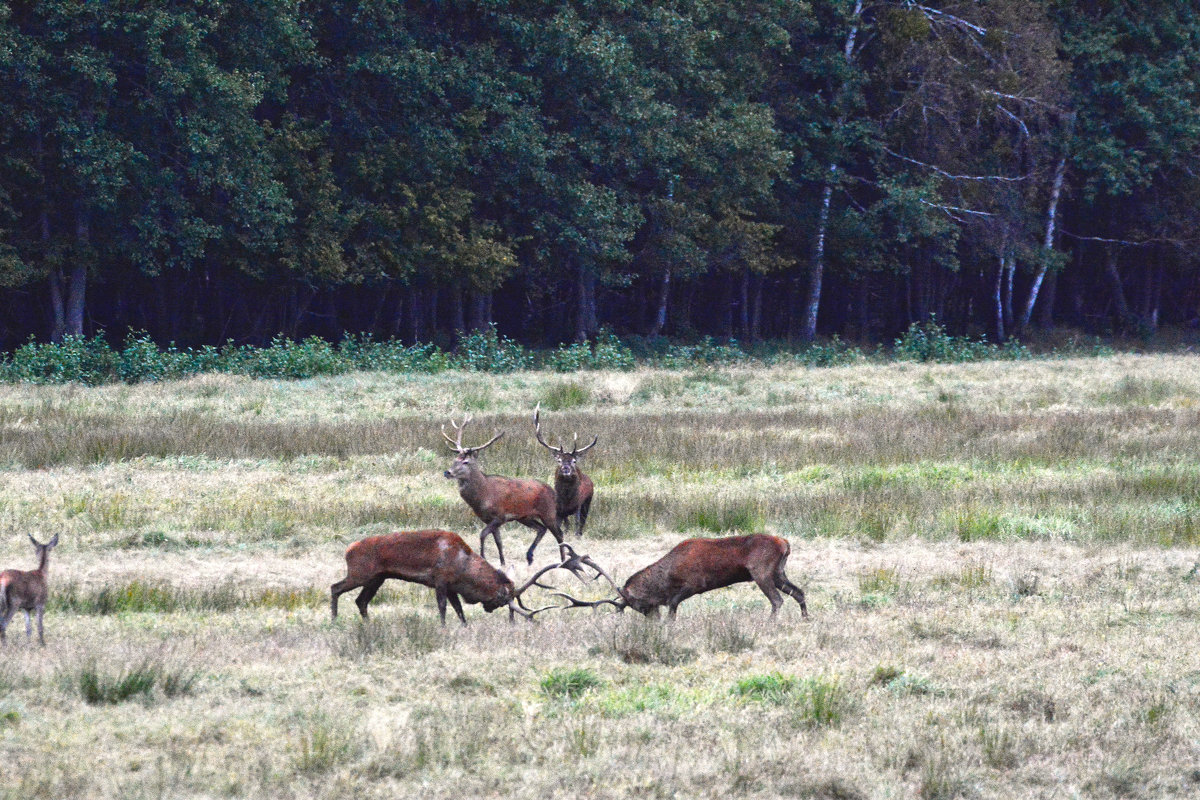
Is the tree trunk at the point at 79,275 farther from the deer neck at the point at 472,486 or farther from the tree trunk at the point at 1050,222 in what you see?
the tree trunk at the point at 1050,222

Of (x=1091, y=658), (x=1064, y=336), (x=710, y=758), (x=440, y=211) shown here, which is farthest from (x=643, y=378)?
(x=1064, y=336)

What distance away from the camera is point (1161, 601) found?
987 centimetres

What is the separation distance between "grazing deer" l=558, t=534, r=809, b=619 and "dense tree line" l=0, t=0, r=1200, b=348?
22.3 metres

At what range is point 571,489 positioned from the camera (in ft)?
40.7

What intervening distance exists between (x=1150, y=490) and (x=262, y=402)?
534 inches

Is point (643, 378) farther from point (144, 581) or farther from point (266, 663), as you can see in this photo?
point (266, 663)

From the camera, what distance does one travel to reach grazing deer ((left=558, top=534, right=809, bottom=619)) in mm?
9094

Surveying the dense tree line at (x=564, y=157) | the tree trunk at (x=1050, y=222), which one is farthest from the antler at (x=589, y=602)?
the tree trunk at (x=1050, y=222)

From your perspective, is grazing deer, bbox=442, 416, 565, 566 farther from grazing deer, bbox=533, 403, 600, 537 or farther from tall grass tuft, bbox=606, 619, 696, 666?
tall grass tuft, bbox=606, 619, 696, 666

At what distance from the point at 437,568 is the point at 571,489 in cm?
354

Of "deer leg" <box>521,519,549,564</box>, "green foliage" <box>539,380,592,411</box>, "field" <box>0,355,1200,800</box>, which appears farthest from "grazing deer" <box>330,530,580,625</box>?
"green foliage" <box>539,380,592,411</box>

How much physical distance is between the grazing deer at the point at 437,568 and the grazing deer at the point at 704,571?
444 mm

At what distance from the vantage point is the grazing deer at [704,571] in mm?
9094

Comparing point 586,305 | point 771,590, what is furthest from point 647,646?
Answer: point 586,305
